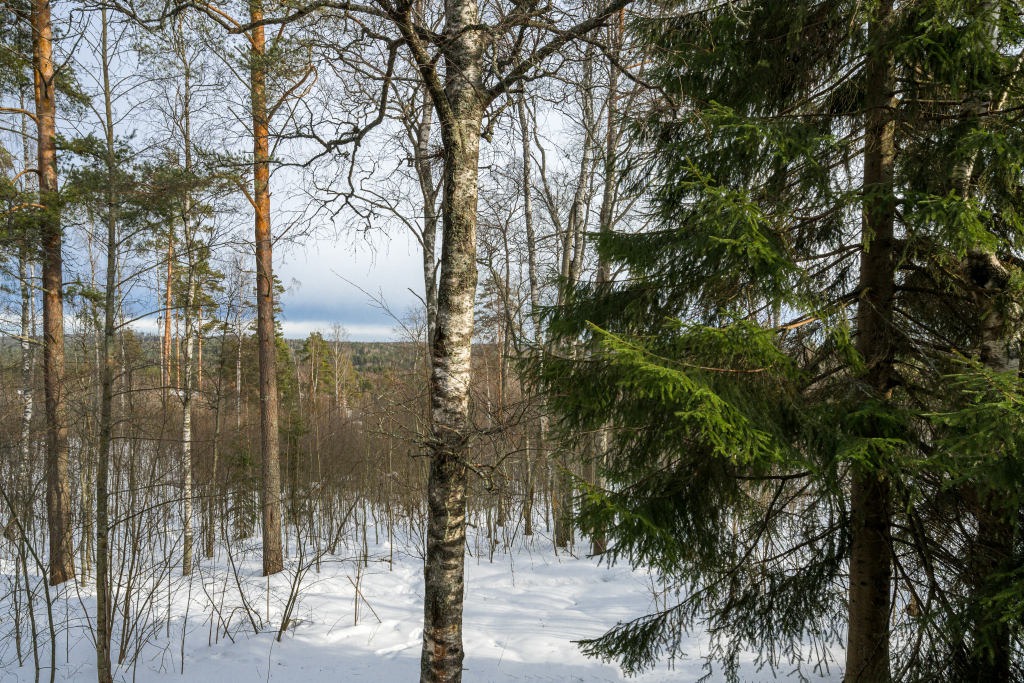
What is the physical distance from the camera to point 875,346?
11.7 feet

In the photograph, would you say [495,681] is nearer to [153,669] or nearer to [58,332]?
[153,669]

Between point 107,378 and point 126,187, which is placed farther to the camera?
point 126,187

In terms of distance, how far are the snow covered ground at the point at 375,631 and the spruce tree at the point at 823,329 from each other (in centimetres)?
157

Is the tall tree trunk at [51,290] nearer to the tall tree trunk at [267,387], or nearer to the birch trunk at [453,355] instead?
the tall tree trunk at [267,387]

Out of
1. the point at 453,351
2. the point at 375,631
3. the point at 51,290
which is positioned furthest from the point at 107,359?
the point at 51,290

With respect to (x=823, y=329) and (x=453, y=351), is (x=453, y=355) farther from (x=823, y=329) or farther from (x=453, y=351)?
(x=823, y=329)

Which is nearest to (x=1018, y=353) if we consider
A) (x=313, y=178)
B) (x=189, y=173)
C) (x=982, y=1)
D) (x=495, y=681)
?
(x=982, y=1)

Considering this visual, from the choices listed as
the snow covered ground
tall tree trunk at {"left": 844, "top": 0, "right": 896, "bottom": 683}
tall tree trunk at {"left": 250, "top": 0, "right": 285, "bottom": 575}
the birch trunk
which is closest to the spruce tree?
tall tree trunk at {"left": 844, "top": 0, "right": 896, "bottom": 683}

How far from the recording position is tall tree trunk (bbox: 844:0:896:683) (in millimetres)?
3355

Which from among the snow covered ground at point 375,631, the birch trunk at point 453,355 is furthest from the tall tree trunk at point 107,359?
the birch trunk at point 453,355

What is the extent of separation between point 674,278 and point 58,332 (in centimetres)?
921

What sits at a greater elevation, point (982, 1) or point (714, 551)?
point (982, 1)

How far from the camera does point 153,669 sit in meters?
5.83

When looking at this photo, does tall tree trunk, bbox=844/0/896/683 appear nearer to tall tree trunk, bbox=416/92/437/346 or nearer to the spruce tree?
the spruce tree
